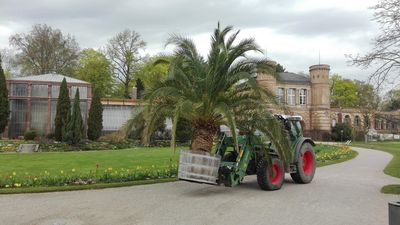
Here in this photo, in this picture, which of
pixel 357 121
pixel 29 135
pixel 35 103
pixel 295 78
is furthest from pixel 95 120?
pixel 357 121

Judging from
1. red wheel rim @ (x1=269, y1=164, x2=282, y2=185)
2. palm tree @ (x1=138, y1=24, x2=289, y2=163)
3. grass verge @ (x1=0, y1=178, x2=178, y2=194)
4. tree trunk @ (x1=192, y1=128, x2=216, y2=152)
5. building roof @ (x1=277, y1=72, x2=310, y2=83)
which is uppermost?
building roof @ (x1=277, y1=72, x2=310, y2=83)

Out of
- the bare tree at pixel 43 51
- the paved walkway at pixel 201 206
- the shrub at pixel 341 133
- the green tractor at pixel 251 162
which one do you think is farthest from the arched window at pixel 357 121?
the paved walkway at pixel 201 206

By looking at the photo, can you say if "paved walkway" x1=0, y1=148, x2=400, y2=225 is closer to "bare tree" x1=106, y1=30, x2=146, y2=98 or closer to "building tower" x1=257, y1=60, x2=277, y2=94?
"building tower" x1=257, y1=60, x2=277, y2=94

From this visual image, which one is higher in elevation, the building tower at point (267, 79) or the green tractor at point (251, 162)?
the building tower at point (267, 79)

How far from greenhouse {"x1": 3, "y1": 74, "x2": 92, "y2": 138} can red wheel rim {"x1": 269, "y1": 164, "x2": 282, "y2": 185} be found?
1267 inches

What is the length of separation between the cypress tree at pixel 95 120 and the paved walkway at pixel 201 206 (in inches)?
1108

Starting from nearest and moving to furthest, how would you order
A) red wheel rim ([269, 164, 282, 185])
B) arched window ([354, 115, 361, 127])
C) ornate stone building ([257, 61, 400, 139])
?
red wheel rim ([269, 164, 282, 185])
arched window ([354, 115, 361, 127])
ornate stone building ([257, 61, 400, 139])

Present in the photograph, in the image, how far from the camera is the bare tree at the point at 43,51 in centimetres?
5925

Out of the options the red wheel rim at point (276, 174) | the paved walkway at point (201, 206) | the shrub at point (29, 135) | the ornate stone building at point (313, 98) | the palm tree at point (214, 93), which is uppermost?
the ornate stone building at point (313, 98)

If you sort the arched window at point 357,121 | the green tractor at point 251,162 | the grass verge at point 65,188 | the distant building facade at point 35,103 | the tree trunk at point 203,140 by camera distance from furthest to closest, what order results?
the arched window at point 357,121
the distant building facade at point 35,103
the tree trunk at point 203,140
the grass verge at point 65,188
the green tractor at point 251,162

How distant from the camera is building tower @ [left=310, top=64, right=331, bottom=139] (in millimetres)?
76875

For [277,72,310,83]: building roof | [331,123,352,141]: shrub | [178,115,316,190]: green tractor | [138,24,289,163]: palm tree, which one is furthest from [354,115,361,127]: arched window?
[138,24,289,163]: palm tree

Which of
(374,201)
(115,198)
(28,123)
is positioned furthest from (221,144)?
(28,123)

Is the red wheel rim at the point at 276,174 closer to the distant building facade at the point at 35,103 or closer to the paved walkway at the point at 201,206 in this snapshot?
the paved walkway at the point at 201,206
